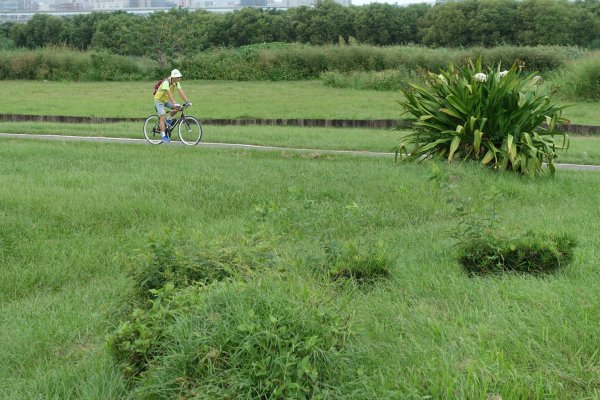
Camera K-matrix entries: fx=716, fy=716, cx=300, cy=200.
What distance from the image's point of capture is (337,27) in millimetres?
57312

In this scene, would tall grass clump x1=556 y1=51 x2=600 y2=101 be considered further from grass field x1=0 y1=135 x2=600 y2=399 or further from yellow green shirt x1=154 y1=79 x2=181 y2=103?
yellow green shirt x1=154 y1=79 x2=181 y2=103

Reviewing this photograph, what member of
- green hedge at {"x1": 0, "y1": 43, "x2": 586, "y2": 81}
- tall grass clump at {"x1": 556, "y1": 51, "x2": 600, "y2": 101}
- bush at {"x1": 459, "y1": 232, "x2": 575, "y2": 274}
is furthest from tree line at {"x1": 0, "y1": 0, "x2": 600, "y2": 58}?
bush at {"x1": 459, "y1": 232, "x2": 575, "y2": 274}

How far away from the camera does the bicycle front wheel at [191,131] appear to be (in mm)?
13961

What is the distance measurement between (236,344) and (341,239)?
3254 millimetres

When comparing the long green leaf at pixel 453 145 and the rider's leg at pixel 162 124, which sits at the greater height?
the long green leaf at pixel 453 145

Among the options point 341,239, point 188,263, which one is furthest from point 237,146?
point 188,263

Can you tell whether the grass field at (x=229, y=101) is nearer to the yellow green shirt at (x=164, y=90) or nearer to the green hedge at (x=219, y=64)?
the green hedge at (x=219, y=64)

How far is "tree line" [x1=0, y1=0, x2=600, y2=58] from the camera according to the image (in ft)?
137

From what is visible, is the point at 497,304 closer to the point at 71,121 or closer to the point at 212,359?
the point at 212,359

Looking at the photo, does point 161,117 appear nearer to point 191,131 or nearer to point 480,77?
point 191,131

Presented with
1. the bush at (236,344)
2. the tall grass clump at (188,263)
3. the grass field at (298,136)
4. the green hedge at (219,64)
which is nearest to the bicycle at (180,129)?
the grass field at (298,136)

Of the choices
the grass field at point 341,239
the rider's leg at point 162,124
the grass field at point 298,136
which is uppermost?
the grass field at point 341,239

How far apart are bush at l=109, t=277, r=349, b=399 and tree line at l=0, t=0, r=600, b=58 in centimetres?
3677

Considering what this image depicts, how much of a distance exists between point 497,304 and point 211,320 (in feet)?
5.75
